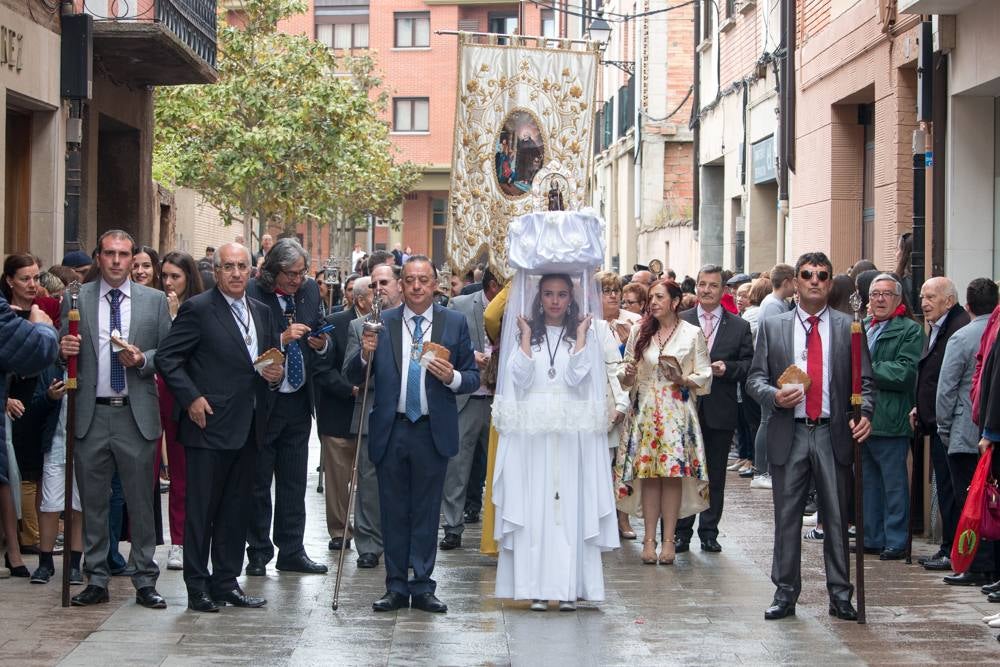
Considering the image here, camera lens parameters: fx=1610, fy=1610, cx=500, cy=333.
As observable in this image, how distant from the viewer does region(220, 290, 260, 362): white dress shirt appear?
944 cm

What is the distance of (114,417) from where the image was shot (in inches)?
368

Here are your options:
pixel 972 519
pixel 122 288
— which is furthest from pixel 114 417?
pixel 972 519

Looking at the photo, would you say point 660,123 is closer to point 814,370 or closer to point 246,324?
point 814,370

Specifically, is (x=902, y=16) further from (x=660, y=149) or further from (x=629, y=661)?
(x=660, y=149)

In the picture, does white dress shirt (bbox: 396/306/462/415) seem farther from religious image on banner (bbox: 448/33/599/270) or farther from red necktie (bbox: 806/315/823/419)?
religious image on banner (bbox: 448/33/599/270)

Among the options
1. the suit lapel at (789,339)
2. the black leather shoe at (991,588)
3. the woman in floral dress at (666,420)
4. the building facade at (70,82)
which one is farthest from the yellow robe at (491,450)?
the building facade at (70,82)

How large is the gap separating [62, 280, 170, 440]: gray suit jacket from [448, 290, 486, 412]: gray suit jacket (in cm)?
327

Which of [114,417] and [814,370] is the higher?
[814,370]

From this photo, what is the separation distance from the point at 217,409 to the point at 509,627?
6.82 feet

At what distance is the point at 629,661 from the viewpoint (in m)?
8.22

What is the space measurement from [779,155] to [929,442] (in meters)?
10.3

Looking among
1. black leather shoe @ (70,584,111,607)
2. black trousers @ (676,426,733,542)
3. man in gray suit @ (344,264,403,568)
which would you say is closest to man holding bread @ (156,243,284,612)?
black leather shoe @ (70,584,111,607)

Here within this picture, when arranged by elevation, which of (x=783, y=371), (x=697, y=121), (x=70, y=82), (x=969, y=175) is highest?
(x=697, y=121)

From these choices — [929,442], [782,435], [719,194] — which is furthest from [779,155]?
[782,435]
